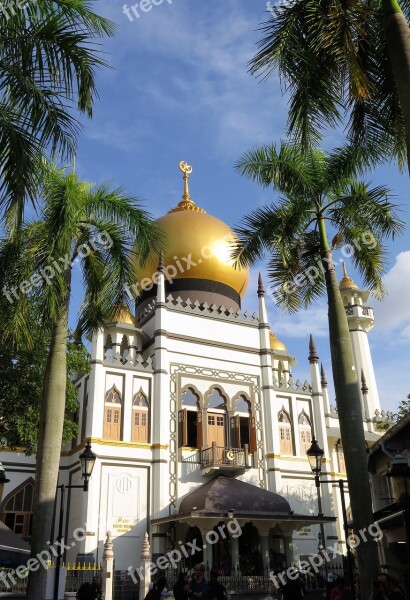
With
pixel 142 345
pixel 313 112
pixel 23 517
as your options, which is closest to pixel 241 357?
pixel 142 345

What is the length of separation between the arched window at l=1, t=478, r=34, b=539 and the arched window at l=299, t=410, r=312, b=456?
12.2 meters

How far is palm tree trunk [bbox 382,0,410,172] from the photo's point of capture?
7.65 metres

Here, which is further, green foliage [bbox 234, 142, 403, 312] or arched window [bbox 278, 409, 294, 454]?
arched window [bbox 278, 409, 294, 454]

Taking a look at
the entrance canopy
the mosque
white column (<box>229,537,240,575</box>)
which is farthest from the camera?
the mosque

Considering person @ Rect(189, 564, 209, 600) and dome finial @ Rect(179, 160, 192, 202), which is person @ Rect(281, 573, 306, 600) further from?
dome finial @ Rect(179, 160, 192, 202)

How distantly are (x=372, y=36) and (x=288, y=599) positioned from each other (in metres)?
10.3

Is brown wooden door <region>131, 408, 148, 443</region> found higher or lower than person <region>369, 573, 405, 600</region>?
higher

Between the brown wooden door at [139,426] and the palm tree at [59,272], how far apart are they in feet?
38.0

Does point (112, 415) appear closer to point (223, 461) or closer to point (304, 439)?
point (223, 461)

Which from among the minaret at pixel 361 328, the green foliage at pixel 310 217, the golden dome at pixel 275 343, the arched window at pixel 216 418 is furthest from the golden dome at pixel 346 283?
the green foliage at pixel 310 217

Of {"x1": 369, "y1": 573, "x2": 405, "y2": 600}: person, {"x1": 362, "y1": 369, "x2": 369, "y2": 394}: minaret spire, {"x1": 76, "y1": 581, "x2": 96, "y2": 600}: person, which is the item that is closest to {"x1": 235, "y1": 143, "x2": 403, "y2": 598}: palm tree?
{"x1": 369, "y1": 573, "x2": 405, "y2": 600}: person

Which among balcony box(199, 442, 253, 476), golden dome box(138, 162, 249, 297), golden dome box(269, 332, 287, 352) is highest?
golden dome box(138, 162, 249, 297)

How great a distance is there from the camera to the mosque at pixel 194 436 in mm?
22422

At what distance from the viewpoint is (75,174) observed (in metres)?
12.0
